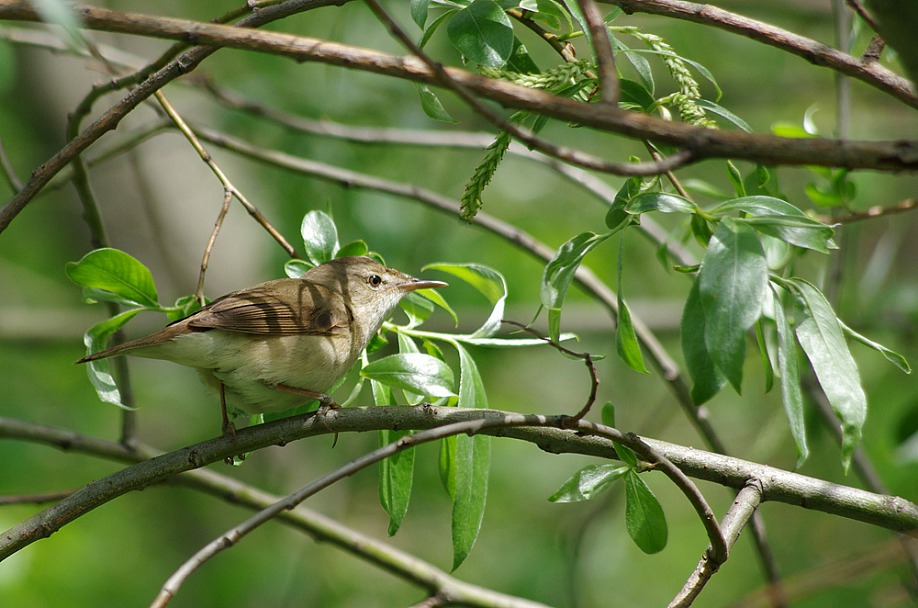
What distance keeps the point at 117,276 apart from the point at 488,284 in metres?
1.24

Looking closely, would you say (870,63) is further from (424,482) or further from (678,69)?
(424,482)

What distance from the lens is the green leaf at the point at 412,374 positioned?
2.55m

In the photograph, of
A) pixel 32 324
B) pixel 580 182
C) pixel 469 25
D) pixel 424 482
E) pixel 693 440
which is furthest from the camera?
pixel 693 440

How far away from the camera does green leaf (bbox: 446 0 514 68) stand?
2264 millimetres

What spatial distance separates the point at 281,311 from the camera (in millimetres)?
3697

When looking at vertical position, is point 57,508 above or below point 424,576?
above

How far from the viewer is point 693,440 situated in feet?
31.7

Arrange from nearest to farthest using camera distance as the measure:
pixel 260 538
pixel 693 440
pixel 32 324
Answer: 1. pixel 32 324
2. pixel 260 538
3. pixel 693 440

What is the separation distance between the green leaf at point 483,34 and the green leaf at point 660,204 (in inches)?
21.3

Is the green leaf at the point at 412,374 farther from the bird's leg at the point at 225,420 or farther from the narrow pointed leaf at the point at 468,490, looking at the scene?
the bird's leg at the point at 225,420

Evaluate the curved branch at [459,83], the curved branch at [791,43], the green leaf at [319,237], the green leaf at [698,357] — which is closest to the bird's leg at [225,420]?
the green leaf at [319,237]

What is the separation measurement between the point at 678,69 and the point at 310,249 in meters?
1.35

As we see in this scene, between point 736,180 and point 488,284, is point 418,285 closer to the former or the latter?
point 488,284

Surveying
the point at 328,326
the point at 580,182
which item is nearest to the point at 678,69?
the point at 328,326
